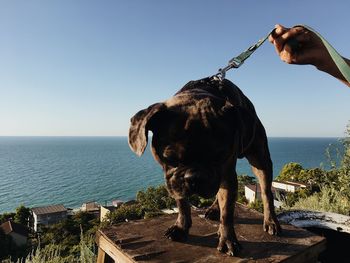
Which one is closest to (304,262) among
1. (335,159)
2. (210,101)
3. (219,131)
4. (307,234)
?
(307,234)

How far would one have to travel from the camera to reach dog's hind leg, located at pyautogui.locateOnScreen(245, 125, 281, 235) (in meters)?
3.10

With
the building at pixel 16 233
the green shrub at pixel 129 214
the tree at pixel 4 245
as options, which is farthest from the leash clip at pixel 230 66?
the building at pixel 16 233

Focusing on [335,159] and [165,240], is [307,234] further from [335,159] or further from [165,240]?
[335,159]

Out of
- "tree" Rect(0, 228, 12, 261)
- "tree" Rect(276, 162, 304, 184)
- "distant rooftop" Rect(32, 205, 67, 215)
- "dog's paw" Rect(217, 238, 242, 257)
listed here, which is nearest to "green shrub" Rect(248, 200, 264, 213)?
"dog's paw" Rect(217, 238, 242, 257)

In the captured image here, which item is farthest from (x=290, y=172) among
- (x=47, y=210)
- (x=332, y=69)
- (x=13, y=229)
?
(x=332, y=69)

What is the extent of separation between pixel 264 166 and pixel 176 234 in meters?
1.18

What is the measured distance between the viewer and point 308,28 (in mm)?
2111

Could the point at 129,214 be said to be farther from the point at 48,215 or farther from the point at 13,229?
the point at 48,215

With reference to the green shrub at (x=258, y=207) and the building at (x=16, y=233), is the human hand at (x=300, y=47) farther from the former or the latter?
the building at (x=16, y=233)

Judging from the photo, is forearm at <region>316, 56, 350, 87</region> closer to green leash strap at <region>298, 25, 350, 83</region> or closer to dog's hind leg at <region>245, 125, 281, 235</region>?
green leash strap at <region>298, 25, 350, 83</region>

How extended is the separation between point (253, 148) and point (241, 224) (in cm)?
86

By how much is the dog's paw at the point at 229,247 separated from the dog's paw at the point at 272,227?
656 mm

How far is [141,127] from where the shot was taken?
6.87 feet

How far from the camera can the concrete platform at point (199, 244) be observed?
2.42 m
